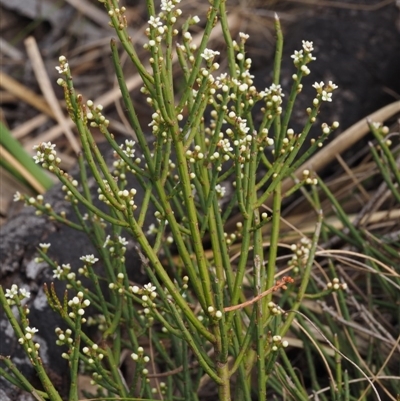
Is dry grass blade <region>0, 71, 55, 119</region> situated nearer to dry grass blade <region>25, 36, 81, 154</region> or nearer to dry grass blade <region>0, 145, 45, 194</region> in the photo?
dry grass blade <region>25, 36, 81, 154</region>

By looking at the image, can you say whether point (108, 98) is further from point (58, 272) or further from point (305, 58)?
point (305, 58)

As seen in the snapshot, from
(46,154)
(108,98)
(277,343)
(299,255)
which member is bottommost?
(277,343)

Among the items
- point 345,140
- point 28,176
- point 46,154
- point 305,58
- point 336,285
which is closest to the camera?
point 46,154

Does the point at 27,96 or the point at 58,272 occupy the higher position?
the point at 27,96

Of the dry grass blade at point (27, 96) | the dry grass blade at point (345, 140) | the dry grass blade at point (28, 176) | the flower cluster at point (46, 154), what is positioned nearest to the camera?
the flower cluster at point (46, 154)

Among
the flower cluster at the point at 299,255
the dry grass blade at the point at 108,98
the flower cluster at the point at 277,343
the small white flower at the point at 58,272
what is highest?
the dry grass blade at the point at 108,98

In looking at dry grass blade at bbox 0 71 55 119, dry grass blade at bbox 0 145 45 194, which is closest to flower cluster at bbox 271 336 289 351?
dry grass blade at bbox 0 145 45 194

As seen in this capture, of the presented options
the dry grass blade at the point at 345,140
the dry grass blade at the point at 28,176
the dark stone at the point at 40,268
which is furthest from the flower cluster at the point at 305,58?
the dry grass blade at the point at 28,176

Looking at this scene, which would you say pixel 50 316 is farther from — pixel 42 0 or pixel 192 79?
pixel 42 0

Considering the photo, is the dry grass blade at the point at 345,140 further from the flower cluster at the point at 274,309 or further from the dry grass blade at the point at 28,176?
the flower cluster at the point at 274,309

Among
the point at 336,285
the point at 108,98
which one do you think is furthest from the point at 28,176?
the point at 336,285

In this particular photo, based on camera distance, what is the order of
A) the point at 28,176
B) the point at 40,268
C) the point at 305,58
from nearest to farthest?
the point at 305,58 < the point at 40,268 < the point at 28,176
